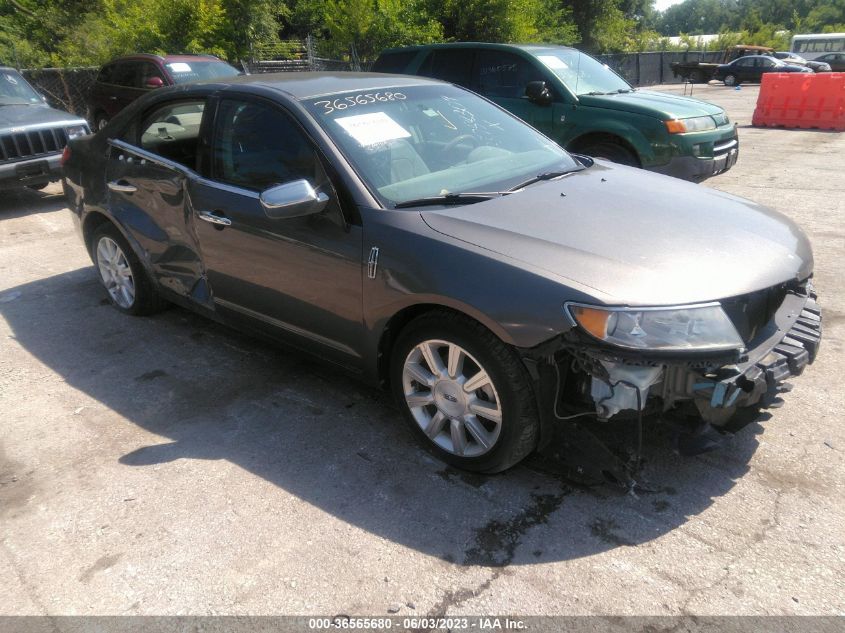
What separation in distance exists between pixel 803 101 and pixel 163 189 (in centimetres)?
1530

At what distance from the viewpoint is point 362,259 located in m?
3.09

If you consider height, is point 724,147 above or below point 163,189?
below

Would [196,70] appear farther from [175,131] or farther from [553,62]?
[175,131]

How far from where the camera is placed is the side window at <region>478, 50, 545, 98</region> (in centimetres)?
789

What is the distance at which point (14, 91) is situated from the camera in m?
9.28

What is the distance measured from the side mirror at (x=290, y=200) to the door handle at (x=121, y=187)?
1.85 metres

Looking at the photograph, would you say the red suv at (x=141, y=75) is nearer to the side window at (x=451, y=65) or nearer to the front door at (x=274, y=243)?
the side window at (x=451, y=65)

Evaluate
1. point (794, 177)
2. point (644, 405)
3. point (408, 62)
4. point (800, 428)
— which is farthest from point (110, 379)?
point (794, 177)

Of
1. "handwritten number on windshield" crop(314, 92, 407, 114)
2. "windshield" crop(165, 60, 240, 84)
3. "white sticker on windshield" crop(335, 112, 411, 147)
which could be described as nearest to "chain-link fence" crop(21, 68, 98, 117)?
"windshield" crop(165, 60, 240, 84)

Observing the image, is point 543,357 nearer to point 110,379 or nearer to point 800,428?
point 800,428

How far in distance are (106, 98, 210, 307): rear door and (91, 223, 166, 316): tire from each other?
206 millimetres

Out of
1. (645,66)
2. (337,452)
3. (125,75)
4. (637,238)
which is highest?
(125,75)

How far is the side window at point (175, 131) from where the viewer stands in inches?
158

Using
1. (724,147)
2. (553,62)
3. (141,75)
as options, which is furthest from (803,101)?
(141,75)
